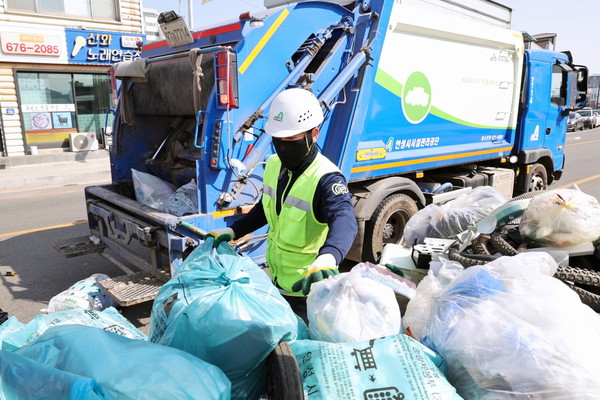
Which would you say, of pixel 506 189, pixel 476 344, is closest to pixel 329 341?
pixel 476 344

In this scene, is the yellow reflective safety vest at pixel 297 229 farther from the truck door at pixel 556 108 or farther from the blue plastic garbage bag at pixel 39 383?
the truck door at pixel 556 108

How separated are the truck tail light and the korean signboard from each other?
32.9 ft

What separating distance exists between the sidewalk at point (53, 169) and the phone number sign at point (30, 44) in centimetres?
266

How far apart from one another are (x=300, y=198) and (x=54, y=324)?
118cm

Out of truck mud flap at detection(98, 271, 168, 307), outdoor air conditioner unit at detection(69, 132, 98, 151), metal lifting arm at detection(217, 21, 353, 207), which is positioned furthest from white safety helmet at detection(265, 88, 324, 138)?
outdoor air conditioner unit at detection(69, 132, 98, 151)

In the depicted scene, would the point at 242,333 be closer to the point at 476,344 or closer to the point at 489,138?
the point at 476,344

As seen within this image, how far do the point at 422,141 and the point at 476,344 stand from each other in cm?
392

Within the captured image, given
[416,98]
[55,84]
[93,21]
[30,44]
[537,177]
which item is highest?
[93,21]

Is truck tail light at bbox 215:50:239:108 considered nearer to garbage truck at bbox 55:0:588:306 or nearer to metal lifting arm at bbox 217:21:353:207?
garbage truck at bbox 55:0:588:306

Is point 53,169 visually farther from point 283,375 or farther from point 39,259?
point 283,375

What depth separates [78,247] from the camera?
4457 millimetres

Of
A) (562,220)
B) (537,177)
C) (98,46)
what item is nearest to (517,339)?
(562,220)

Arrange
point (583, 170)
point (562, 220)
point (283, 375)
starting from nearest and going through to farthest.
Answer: point (283, 375) < point (562, 220) < point (583, 170)

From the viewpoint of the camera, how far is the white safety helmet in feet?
7.15
